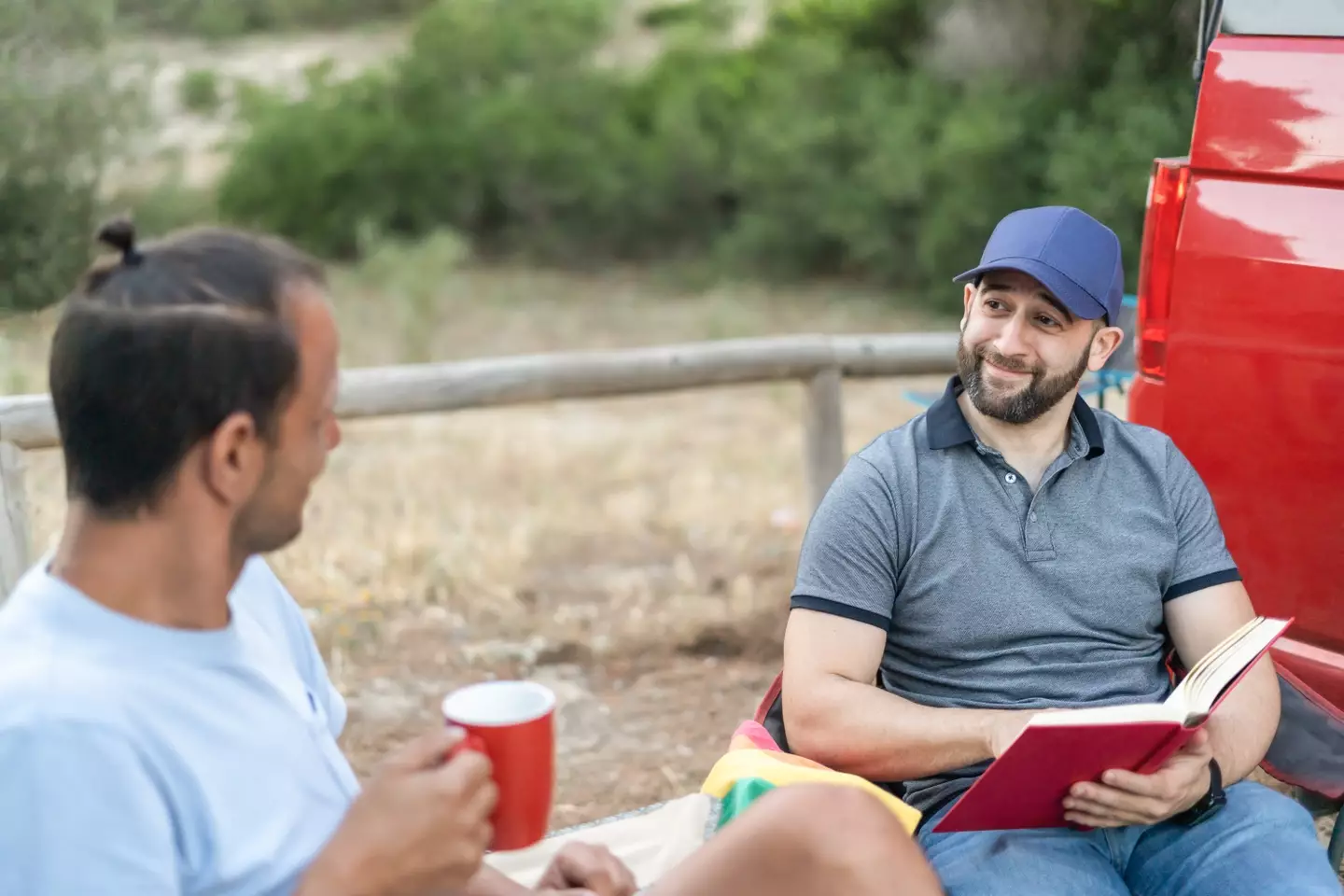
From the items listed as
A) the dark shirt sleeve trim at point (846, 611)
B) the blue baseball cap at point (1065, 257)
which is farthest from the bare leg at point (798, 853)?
the blue baseball cap at point (1065, 257)

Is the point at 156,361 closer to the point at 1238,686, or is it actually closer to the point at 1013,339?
the point at 1013,339

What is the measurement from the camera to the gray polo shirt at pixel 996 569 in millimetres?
2191

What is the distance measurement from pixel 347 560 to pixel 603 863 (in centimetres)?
334

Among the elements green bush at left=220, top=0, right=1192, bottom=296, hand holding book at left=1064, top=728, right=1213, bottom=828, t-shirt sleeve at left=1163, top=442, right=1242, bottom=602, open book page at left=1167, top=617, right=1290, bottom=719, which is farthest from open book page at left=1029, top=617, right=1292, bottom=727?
green bush at left=220, top=0, right=1192, bottom=296

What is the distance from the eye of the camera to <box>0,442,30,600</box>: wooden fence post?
311cm

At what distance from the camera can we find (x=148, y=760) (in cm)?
115

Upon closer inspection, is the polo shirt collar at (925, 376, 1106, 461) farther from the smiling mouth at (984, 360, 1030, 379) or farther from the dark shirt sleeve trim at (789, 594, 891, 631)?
the dark shirt sleeve trim at (789, 594, 891, 631)

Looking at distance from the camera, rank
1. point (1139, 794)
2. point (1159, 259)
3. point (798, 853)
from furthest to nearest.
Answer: point (1159, 259), point (1139, 794), point (798, 853)

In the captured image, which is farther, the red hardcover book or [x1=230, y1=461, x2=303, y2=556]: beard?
the red hardcover book

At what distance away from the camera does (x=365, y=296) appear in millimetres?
9555

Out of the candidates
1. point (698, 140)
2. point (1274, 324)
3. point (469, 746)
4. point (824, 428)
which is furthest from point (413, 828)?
point (698, 140)

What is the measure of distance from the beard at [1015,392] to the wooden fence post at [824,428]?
6.44 feet

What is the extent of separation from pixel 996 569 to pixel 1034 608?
87 millimetres

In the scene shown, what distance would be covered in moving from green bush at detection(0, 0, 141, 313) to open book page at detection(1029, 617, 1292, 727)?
552 cm
